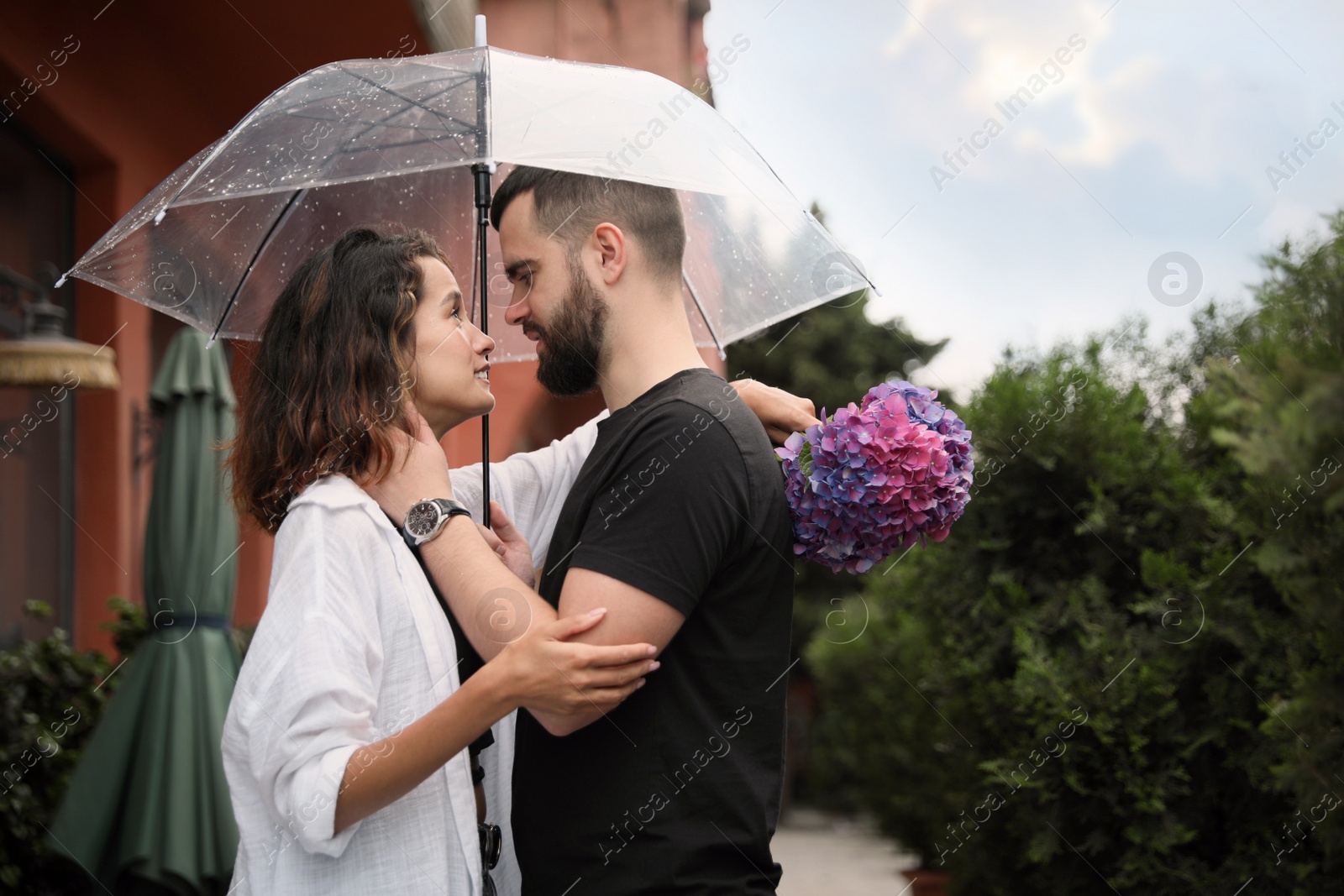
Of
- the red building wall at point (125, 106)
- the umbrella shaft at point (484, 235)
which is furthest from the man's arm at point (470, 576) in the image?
the red building wall at point (125, 106)

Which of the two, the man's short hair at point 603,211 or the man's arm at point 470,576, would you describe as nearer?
the man's arm at point 470,576

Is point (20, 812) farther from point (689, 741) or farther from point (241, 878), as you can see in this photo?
point (689, 741)

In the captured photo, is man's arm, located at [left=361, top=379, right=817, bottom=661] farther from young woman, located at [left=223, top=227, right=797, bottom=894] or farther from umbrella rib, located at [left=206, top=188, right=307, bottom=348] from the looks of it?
umbrella rib, located at [left=206, top=188, right=307, bottom=348]

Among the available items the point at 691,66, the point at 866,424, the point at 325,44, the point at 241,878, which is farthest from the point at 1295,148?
the point at 691,66

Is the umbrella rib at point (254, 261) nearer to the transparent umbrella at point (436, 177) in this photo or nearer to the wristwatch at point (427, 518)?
the transparent umbrella at point (436, 177)

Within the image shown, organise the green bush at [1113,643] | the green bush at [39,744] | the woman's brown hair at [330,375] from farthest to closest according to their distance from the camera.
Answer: the green bush at [39,744] → the green bush at [1113,643] → the woman's brown hair at [330,375]

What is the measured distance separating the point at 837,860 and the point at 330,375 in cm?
1048

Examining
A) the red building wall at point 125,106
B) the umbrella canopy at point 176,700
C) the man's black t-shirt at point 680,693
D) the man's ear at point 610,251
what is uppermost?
the red building wall at point 125,106

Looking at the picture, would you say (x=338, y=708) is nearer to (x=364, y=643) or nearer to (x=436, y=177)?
(x=364, y=643)

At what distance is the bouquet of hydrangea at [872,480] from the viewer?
2.04 metres

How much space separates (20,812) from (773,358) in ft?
55.6

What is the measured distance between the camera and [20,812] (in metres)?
3.86

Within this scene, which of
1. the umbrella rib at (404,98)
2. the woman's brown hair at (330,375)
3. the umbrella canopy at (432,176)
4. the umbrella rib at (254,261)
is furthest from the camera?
the umbrella rib at (254,261)

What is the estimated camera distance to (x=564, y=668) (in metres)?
1.62
